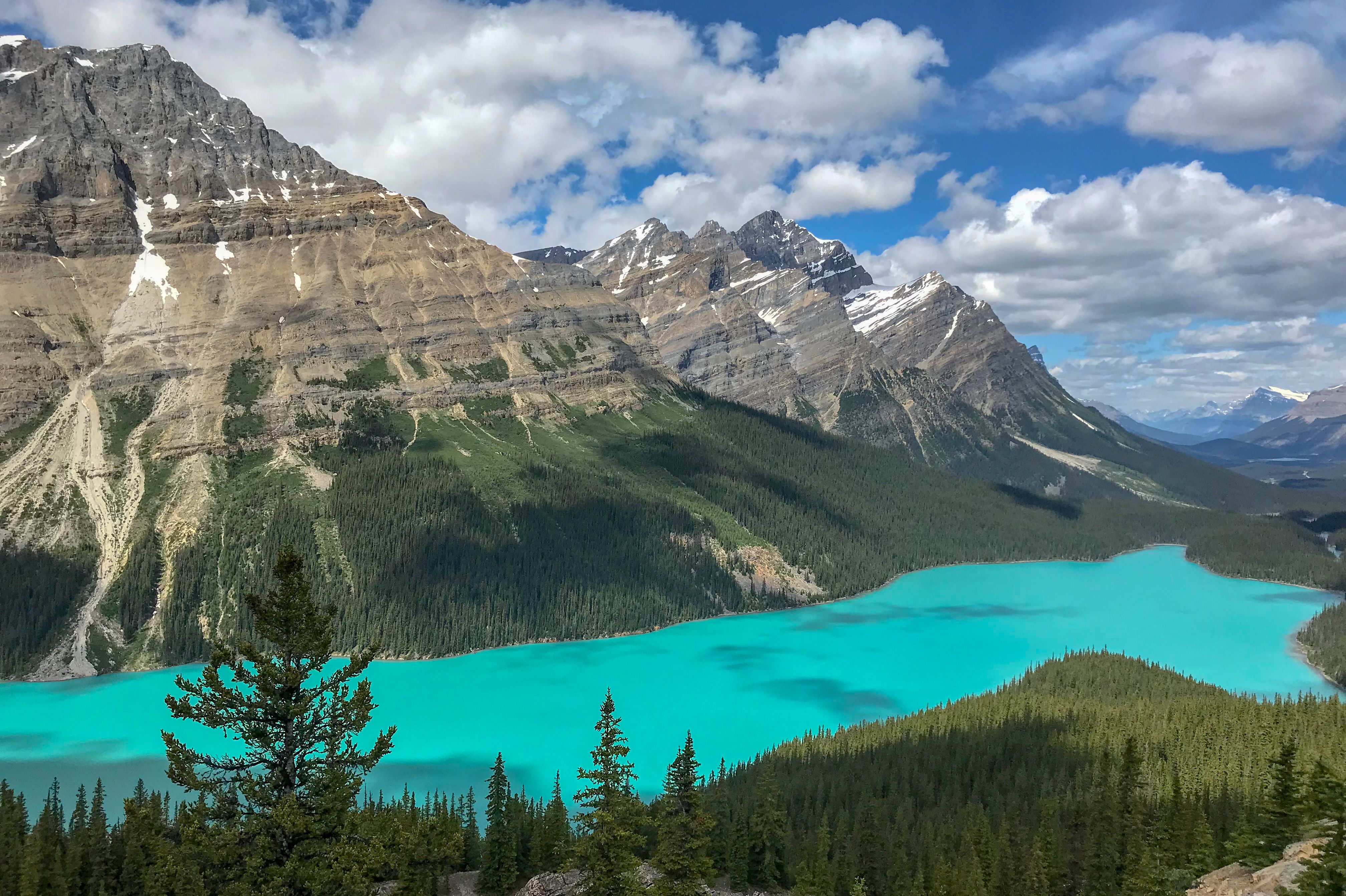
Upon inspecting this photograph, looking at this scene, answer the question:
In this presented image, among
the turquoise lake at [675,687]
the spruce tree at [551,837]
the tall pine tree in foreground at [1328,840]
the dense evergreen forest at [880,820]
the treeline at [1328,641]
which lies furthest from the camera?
the treeline at [1328,641]

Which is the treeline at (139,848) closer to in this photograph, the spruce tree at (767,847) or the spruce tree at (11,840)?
the spruce tree at (11,840)

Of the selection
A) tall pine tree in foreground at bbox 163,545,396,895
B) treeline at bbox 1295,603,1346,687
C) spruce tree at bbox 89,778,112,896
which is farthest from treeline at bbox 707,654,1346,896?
treeline at bbox 1295,603,1346,687

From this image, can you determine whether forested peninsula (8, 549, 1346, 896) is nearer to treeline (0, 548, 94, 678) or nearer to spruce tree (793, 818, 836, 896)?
spruce tree (793, 818, 836, 896)

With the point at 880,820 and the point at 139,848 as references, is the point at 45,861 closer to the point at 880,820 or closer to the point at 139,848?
the point at 139,848

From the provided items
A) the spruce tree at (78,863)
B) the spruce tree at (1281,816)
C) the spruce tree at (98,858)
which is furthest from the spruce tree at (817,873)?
the spruce tree at (78,863)

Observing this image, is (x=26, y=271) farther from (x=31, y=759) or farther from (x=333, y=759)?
(x=333, y=759)

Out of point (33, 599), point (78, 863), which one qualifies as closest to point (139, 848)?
point (78, 863)

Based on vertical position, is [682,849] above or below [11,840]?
below
